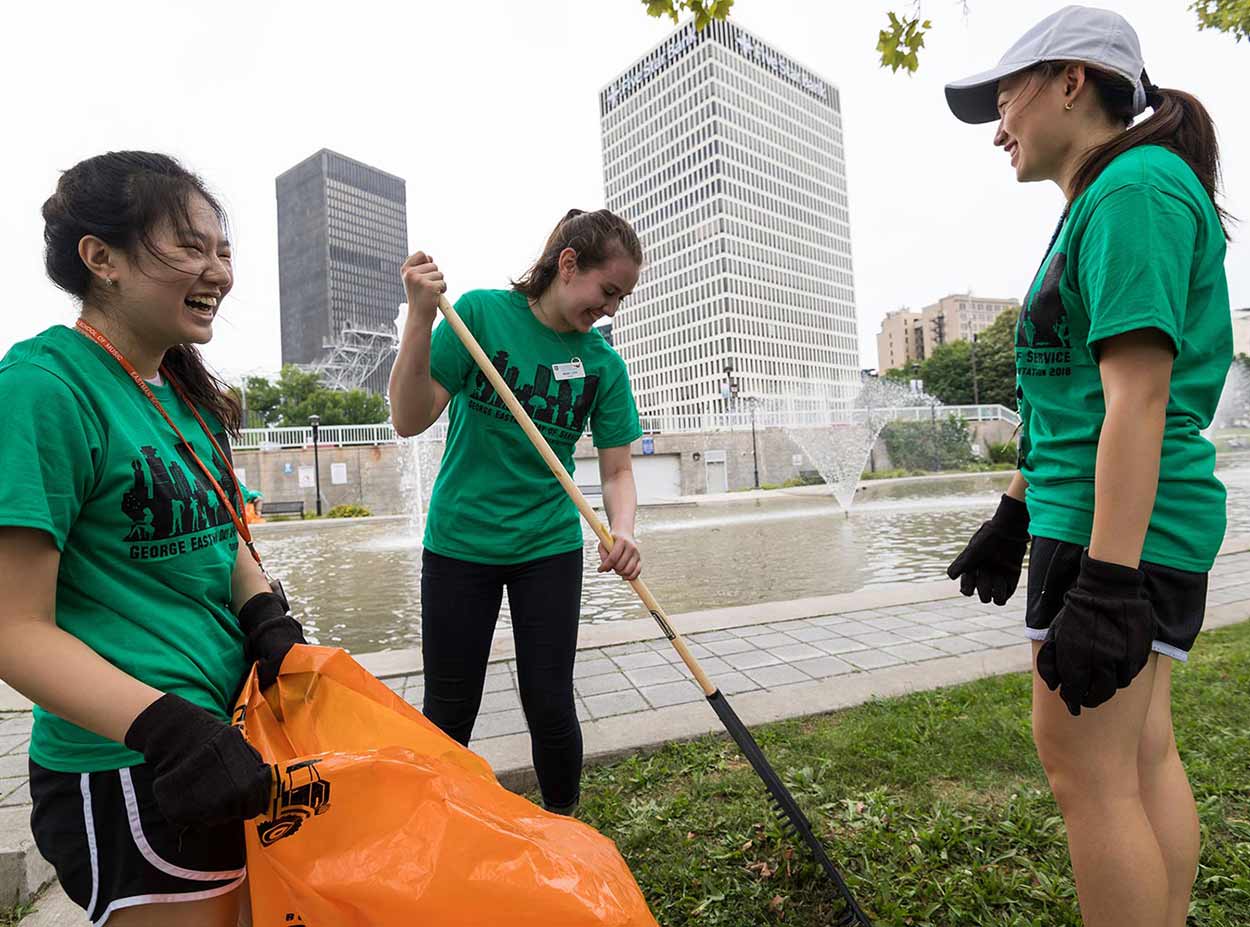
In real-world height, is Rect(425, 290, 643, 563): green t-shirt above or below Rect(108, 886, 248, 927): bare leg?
above

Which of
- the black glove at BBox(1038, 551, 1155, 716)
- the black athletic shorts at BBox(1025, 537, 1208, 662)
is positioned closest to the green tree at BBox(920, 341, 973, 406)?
the black athletic shorts at BBox(1025, 537, 1208, 662)

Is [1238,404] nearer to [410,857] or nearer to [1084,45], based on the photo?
[1084,45]

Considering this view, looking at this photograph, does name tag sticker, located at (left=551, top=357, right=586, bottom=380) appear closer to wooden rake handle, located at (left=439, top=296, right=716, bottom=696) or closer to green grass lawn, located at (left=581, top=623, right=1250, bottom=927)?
wooden rake handle, located at (left=439, top=296, right=716, bottom=696)

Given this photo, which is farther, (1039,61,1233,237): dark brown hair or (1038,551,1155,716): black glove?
(1039,61,1233,237): dark brown hair

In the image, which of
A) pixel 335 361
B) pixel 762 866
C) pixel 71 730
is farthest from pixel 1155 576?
pixel 335 361

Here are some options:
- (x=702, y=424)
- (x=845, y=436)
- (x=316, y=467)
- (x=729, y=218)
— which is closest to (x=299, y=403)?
(x=316, y=467)

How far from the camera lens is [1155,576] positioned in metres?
1.33

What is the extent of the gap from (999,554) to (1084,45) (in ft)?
3.95

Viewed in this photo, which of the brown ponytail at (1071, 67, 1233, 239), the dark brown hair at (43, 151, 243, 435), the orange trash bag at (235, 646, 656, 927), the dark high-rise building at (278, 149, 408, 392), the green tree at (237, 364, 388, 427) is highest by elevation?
the dark high-rise building at (278, 149, 408, 392)

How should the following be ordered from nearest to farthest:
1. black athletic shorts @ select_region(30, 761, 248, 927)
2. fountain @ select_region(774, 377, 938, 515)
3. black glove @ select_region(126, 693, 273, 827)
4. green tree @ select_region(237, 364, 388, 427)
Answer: black glove @ select_region(126, 693, 273, 827) < black athletic shorts @ select_region(30, 761, 248, 927) < fountain @ select_region(774, 377, 938, 515) < green tree @ select_region(237, 364, 388, 427)

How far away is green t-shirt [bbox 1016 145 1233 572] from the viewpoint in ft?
4.08

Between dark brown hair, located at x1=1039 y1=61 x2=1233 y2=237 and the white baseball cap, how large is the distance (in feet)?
0.09

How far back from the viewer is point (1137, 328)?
121cm

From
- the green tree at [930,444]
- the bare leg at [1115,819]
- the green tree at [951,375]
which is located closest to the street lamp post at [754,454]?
the green tree at [930,444]
